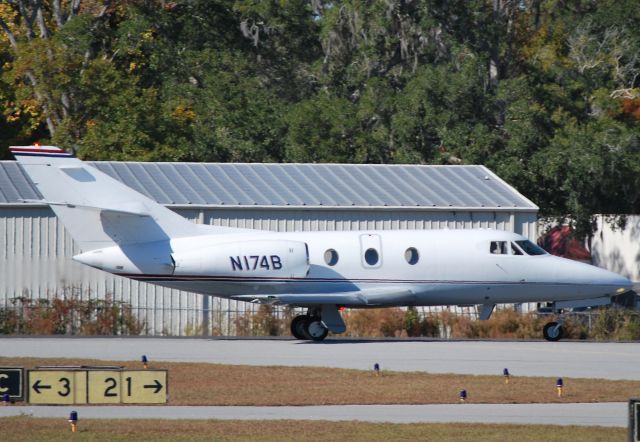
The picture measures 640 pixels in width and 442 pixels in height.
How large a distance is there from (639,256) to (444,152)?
1932 centimetres

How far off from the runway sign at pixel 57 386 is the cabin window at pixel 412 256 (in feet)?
46.3

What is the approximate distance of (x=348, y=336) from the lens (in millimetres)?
33500

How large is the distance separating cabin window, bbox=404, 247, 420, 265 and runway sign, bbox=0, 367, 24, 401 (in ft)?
46.7

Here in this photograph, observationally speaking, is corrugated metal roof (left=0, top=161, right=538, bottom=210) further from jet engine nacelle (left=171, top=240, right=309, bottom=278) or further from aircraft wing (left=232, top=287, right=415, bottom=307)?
aircraft wing (left=232, top=287, right=415, bottom=307)

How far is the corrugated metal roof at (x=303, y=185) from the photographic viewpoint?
35.4 meters

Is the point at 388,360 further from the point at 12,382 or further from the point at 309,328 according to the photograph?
the point at 12,382

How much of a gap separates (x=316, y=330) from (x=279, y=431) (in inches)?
538

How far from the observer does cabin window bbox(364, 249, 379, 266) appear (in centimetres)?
3048

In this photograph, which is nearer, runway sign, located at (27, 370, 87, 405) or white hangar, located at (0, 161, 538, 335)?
runway sign, located at (27, 370, 87, 405)

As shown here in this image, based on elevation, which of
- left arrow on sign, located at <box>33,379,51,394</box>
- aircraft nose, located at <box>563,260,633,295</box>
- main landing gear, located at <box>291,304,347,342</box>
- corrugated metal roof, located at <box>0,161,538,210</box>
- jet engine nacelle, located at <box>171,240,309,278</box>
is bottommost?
left arrow on sign, located at <box>33,379,51,394</box>

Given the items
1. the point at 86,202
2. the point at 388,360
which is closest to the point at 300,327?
the point at 388,360

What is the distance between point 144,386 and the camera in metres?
17.8

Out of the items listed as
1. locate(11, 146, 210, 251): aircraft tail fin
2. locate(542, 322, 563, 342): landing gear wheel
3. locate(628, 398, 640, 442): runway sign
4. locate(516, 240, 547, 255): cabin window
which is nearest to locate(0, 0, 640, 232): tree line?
locate(516, 240, 547, 255): cabin window

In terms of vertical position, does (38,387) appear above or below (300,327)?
below
